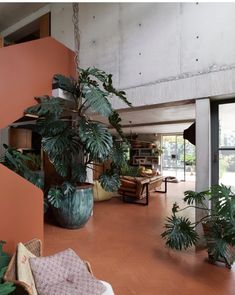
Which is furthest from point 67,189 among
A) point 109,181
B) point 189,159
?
point 189,159

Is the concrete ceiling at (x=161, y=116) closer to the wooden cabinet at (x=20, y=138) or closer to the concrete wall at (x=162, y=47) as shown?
the concrete wall at (x=162, y=47)

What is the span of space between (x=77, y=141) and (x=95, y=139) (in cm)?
43

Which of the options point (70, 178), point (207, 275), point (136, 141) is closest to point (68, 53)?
point (70, 178)

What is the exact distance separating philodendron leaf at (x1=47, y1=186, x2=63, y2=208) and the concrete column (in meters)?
2.20

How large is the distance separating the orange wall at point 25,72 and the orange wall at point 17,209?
834mm

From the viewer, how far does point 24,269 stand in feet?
5.75

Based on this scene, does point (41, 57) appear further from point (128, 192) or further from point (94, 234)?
point (128, 192)

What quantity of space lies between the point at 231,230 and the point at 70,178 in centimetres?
256

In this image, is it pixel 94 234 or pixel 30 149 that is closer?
pixel 94 234

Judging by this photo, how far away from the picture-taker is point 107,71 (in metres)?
4.39

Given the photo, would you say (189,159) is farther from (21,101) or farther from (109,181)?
(21,101)

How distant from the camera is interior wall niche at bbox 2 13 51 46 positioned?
548 centimetres

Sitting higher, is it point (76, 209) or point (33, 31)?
point (33, 31)

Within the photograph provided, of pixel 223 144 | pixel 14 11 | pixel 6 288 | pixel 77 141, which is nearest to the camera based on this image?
pixel 6 288
